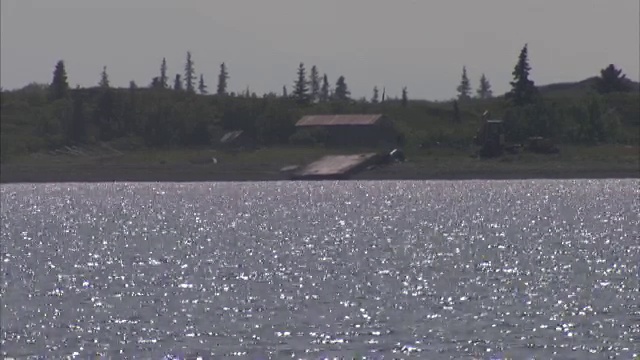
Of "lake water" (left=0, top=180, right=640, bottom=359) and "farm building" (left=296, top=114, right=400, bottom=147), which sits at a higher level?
"farm building" (left=296, top=114, right=400, bottom=147)

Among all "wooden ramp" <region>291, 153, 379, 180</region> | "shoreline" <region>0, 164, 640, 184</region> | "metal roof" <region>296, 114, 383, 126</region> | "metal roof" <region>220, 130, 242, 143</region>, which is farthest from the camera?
"metal roof" <region>220, 130, 242, 143</region>

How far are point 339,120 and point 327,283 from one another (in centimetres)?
12421

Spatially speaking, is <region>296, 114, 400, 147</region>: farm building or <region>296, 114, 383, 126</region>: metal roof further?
<region>296, 114, 383, 126</region>: metal roof

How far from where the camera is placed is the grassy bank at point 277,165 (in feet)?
527

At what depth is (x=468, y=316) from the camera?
2141 inches

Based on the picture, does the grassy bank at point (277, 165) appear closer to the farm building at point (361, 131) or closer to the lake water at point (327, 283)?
the farm building at point (361, 131)

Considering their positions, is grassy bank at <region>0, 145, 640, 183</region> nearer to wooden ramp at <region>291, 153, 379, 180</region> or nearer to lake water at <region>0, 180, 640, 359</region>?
wooden ramp at <region>291, 153, 379, 180</region>

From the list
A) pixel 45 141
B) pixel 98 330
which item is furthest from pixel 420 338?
pixel 45 141

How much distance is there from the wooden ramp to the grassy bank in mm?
1127

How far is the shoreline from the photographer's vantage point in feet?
524

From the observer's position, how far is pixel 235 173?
169 m

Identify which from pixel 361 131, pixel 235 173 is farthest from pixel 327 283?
pixel 361 131

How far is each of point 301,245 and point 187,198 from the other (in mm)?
72558

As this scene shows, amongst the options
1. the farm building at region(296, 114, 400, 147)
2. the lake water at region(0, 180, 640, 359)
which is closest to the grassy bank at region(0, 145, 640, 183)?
the farm building at region(296, 114, 400, 147)
